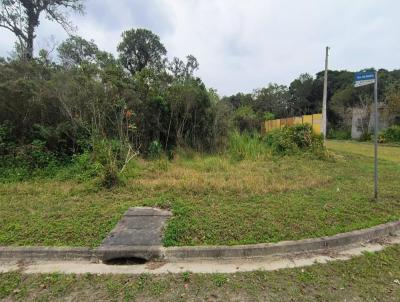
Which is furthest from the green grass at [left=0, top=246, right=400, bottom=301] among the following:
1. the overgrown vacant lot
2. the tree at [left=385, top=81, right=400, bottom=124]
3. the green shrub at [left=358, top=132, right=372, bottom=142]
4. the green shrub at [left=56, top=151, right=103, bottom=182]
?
the green shrub at [left=358, top=132, right=372, bottom=142]

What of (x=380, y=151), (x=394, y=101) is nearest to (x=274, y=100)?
(x=394, y=101)

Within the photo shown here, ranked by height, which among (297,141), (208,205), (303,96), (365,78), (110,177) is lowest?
(208,205)

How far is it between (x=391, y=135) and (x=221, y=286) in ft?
76.8

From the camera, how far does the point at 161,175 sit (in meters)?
6.66

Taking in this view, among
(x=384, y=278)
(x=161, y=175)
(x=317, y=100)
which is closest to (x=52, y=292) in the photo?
(x=384, y=278)

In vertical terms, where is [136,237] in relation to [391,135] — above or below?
below

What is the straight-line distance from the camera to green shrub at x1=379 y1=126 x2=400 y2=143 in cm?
2029

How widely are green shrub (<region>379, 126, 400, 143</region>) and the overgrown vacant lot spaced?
16680mm

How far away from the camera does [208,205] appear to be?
177 inches

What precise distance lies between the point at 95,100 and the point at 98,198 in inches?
160

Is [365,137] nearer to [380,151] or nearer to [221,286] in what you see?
[380,151]

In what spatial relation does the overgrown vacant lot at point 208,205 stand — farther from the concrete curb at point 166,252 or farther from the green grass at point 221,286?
the green grass at point 221,286

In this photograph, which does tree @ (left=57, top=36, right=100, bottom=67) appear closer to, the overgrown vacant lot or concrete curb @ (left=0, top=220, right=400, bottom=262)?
the overgrown vacant lot

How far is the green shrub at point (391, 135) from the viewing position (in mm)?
20291
